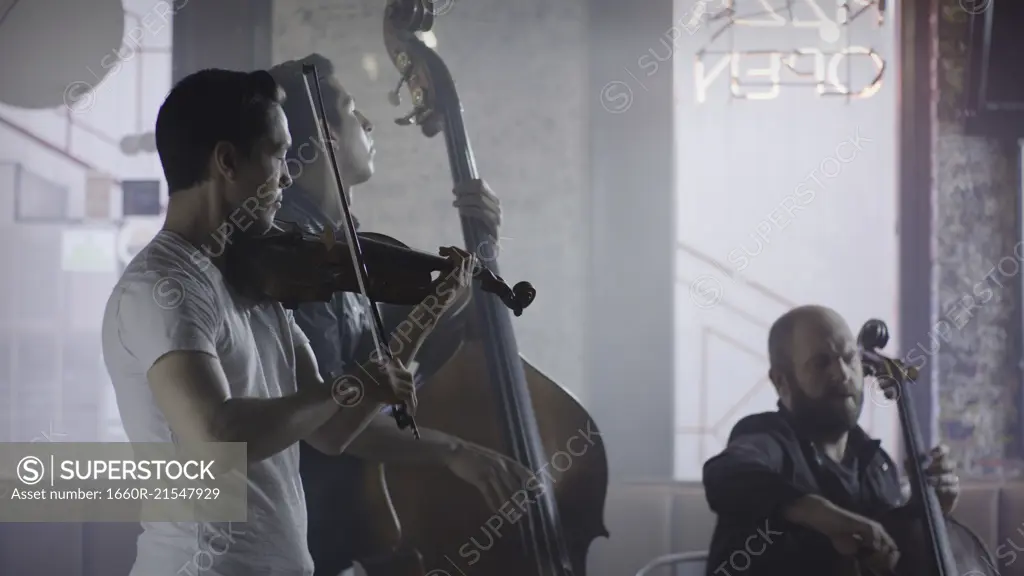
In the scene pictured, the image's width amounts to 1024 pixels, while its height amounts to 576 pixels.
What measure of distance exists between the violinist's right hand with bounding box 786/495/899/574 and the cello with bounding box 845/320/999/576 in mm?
18

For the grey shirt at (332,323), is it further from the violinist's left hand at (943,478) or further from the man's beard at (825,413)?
the violinist's left hand at (943,478)

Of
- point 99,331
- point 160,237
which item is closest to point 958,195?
point 160,237

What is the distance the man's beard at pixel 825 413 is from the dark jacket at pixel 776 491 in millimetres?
22

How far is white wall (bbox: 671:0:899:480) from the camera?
6.36 feet

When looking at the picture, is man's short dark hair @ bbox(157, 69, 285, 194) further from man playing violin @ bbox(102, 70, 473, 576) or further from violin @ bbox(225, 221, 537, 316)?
violin @ bbox(225, 221, 537, 316)

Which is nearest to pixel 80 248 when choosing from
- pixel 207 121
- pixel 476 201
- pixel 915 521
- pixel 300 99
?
pixel 300 99

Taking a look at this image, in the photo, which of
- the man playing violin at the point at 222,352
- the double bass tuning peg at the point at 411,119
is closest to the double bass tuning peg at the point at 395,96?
the double bass tuning peg at the point at 411,119

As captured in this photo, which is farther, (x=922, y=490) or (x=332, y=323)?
(x=922, y=490)

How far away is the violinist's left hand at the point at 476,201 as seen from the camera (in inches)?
73.1

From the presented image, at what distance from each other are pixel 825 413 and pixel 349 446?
91 centimetres

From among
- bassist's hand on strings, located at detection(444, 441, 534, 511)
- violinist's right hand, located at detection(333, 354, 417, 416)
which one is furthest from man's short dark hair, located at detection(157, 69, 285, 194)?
bassist's hand on strings, located at detection(444, 441, 534, 511)

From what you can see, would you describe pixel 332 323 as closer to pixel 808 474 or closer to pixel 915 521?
pixel 808 474

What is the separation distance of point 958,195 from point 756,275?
17.7 inches

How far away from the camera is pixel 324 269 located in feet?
4.37
